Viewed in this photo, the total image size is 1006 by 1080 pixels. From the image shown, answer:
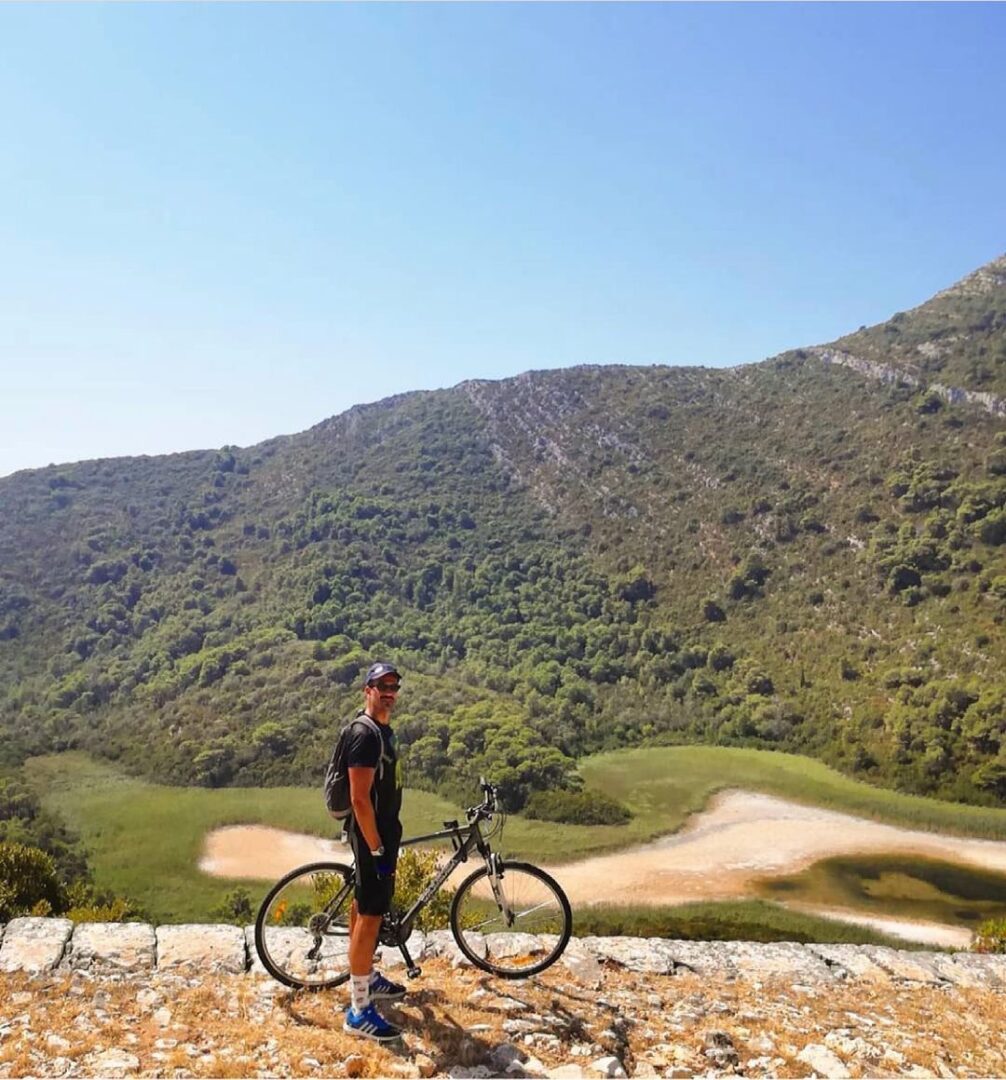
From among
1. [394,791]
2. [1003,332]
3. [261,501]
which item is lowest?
[394,791]

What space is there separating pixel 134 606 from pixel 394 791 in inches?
3459

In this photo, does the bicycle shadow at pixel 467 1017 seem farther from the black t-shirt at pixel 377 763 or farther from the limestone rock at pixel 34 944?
the limestone rock at pixel 34 944

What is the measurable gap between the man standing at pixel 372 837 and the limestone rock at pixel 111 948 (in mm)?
2016

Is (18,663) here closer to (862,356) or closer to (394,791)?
(394,791)

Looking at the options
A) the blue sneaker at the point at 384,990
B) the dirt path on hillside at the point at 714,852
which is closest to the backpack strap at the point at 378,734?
the blue sneaker at the point at 384,990

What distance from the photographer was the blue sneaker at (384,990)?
5020 mm

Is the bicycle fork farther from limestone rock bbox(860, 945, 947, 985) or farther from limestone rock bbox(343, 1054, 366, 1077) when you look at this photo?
limestone rock bbox(860, 945, 947, 985)

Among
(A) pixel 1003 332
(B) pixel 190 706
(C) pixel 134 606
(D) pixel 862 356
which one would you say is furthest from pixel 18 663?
(A) pixel 1003 332

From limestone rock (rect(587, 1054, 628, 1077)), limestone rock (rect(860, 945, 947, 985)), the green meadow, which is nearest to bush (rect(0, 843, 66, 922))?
limestone rock (rect(587, 1054, 628, 1077))

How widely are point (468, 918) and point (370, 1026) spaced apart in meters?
1.47

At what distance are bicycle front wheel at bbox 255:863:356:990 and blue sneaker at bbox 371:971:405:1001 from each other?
21.1 inches

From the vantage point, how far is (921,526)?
60.6 metres

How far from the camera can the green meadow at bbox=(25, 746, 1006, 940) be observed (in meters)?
29.8

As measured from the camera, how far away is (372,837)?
190 inches
